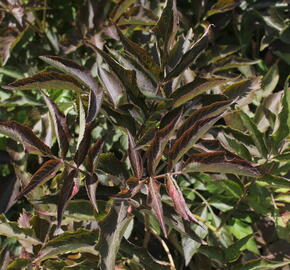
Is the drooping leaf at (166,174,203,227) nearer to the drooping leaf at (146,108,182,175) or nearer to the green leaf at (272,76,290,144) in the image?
the drooping leaf at (146,108,182,175)

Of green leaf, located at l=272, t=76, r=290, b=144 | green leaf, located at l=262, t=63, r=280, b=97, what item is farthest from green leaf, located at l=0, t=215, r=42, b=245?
green leaf, located at l=262, t=63, r=280, b=97

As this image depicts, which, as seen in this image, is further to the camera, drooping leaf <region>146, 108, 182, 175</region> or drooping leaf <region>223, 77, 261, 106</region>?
drooping leaf <region>223, 77, 261, 106</region>

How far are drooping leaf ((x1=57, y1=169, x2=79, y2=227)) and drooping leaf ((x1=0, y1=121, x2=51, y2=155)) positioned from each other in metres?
0.08

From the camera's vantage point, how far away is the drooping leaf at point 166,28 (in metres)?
0.98

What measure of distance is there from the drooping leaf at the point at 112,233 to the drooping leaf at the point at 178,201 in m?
0.13

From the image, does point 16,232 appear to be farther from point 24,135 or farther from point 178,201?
point 178,201

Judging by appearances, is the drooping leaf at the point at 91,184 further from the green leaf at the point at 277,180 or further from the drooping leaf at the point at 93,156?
the green leaf at the point at 277,180

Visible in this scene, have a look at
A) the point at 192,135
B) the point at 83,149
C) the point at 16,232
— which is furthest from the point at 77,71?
the point at 16,232

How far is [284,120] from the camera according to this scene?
111 cm

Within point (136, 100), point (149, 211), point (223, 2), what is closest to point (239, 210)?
point (149, 211)

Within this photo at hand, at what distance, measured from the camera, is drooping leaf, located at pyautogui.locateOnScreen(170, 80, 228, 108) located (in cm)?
104

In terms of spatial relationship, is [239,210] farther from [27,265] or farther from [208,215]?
[27,265]

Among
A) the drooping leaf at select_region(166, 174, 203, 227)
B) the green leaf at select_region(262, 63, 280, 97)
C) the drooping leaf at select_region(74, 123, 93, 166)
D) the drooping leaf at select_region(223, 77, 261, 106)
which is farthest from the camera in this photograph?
the green leaf at select_region(262, 63, 280, 97)

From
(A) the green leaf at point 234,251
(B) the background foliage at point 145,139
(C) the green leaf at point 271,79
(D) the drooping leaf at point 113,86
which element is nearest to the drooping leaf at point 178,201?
(B) the background foliage at point 145,139
